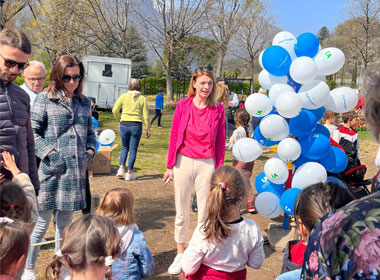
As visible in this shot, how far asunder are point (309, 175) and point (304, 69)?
1.01 meters

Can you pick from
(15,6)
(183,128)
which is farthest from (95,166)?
(15,6)

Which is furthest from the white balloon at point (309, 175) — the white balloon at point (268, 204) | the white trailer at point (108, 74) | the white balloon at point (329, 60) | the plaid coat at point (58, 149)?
the white trailer at point (108, 74)

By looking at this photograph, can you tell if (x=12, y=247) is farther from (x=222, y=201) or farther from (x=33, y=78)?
Answer: (x=33, y=78)

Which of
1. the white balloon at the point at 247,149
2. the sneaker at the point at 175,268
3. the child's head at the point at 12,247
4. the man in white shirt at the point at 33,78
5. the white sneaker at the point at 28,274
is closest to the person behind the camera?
the child's head at the point at 12,247

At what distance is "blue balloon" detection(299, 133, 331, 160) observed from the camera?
3896 millimetres

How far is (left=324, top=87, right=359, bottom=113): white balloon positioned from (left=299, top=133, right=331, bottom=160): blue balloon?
13.1 inches

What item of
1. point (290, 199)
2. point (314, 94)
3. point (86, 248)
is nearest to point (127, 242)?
point (86, 248)

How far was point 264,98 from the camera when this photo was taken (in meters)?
4.13

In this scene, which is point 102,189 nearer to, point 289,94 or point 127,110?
point 127,110

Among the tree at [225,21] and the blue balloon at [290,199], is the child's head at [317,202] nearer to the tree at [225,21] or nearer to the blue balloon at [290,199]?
the blue balloon at [290,199]

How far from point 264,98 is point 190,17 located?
23.6 m

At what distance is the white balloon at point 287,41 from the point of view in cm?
417

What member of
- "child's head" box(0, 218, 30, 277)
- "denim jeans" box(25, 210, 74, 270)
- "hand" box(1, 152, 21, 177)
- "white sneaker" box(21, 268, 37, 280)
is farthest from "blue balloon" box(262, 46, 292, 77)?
"child's head" box(0, 218, 30, 277)

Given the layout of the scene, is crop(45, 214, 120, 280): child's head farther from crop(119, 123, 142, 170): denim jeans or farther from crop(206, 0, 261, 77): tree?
crop(206, 0, 261, 77): tree
